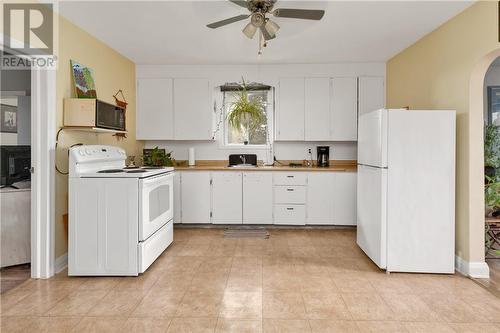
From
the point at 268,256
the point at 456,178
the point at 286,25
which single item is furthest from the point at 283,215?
the point at 286,25

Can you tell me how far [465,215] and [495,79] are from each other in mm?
2541

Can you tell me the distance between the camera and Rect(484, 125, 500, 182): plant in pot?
11.7ft

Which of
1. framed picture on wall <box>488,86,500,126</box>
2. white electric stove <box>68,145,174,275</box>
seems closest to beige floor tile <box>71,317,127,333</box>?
white electric stove <box>68,145,174,275</box>

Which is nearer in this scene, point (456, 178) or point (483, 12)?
point (483, 12)

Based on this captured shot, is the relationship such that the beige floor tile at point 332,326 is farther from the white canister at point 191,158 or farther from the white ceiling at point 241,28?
the white canister at point 191,158

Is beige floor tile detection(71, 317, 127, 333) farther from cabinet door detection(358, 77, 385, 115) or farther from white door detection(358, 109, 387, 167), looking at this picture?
cabinet door detection(358, 77, 385, 115)

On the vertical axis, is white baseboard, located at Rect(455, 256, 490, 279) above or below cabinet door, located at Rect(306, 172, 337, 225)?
below

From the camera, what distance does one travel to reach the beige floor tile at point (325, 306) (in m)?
2.22

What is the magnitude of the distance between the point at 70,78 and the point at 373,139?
3032mm

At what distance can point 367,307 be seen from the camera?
2.35m

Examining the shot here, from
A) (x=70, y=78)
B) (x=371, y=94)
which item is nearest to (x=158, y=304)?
(x=70, y=78)

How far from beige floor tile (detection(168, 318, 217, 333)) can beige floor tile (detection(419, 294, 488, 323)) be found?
156 cm

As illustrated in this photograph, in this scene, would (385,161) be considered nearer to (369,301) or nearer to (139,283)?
(369,301)

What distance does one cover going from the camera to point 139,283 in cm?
278
